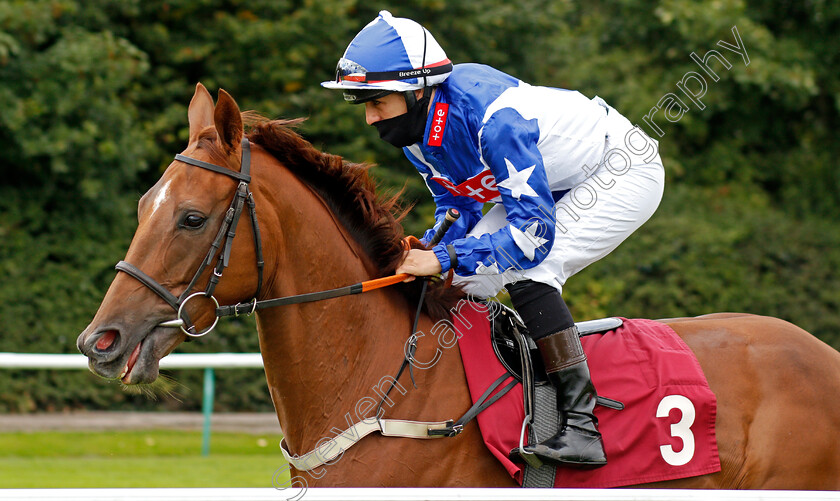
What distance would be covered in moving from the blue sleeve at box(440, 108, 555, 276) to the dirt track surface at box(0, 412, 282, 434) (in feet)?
19.5

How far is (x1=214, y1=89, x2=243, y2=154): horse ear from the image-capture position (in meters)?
2.85

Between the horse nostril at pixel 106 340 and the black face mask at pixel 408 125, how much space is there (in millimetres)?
1245

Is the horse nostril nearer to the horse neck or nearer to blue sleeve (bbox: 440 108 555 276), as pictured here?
the horse neck

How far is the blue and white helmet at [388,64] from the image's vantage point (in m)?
3.09

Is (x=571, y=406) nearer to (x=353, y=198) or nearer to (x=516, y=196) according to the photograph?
(x=516, y=196)

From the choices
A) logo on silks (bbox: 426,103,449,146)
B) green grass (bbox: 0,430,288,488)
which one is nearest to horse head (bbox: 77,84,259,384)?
logo on silks (bbox: 426,103,449,146)

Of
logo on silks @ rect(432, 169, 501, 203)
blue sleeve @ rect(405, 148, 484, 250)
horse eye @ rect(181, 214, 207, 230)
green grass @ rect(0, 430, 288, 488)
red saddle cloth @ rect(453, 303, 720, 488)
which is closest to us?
horse eye @ rect(181, 214, 207, 230)

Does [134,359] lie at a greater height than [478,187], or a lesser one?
lesser

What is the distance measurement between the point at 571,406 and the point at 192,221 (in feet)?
4.78

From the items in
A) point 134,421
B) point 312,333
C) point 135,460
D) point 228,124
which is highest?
point 228,124

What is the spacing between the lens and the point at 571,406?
302 centimetres

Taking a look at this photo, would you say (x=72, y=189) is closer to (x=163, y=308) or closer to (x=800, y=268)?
(x=163, y=308)

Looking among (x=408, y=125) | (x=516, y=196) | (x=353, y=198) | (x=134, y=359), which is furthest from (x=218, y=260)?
(x=516, y=196)

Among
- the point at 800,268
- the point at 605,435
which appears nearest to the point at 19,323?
the point at 605,435
